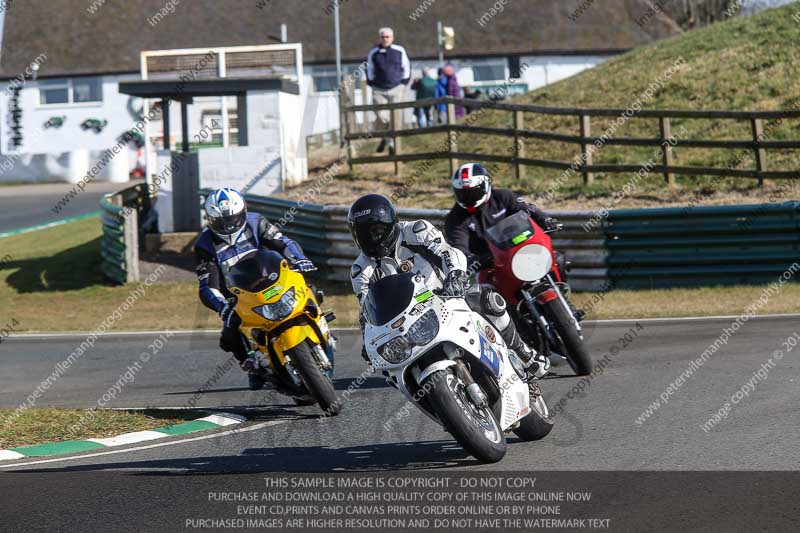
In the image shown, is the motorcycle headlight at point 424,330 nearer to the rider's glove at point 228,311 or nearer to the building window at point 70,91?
the rider's glove at point 228,311

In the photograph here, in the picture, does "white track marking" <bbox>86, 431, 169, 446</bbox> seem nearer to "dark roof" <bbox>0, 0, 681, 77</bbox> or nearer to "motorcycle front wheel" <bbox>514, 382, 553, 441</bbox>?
"motorcycle front wheel" <bbox>514, 382, 553, 441</bbox>

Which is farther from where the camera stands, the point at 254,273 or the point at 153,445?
the point at 254,273

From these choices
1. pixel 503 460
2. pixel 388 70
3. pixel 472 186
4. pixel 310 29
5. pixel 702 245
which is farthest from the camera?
pixel 310 29

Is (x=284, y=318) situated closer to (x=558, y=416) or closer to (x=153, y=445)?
(x=153, y=445)

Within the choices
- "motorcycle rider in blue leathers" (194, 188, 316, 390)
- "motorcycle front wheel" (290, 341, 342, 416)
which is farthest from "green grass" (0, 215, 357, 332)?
"motorcycle front wheel" (290, 341, 342, 416)

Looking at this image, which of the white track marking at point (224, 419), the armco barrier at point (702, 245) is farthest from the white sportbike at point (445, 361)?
the armco barrier at point (702, 245)

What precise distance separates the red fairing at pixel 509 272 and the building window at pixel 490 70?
4386 cm

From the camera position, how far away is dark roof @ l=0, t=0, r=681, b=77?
5319 cm

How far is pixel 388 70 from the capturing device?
76.6 ft

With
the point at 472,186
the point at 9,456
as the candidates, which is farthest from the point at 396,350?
the point at 472,186

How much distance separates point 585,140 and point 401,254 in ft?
44.9

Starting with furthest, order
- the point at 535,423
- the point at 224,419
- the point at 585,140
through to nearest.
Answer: the point at 585,140 → the point at 224,419 → the point at 535,423

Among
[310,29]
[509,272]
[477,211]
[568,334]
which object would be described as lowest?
[568,334]

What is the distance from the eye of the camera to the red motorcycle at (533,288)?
966 centimetres
